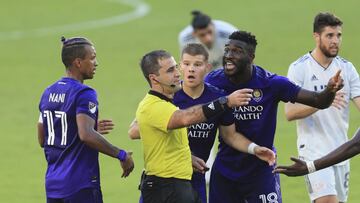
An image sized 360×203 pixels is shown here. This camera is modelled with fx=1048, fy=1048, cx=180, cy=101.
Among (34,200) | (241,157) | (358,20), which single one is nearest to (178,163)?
(241,157)

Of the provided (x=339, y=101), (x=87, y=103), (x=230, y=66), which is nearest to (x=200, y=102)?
(x=230, y=66)

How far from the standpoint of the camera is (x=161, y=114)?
9656 millimetres

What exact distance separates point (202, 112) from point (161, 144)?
564mm

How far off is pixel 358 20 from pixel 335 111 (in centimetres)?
2112

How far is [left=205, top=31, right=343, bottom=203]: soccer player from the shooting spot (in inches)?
419

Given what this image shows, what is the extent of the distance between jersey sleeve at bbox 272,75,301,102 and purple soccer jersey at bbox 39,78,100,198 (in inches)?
→ 76.1

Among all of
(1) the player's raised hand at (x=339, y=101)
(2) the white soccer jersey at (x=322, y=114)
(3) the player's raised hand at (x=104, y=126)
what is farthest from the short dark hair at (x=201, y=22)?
(3) the player's raised hand at (x=104, y=126)

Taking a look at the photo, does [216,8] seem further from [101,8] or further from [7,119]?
[7,119]

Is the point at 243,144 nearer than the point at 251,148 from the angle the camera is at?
No

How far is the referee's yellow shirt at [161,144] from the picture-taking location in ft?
32.0

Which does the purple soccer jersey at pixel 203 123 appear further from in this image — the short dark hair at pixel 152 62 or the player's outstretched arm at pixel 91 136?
the player's outstretched arm at pixel 91 136

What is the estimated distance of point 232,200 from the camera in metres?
11.0

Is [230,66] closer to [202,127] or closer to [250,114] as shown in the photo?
[250,114]

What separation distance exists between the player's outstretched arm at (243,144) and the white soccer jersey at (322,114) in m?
1.50
